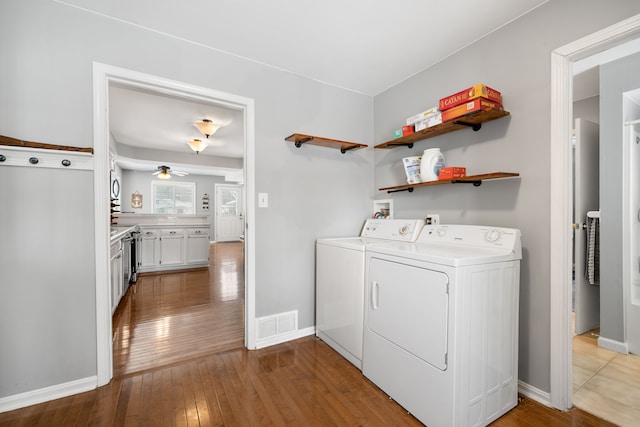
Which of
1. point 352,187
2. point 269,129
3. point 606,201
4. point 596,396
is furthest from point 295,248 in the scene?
point 606,201

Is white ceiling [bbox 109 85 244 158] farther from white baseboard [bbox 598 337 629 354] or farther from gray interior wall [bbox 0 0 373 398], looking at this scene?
white baseboard [bbox 598 337 629 354]

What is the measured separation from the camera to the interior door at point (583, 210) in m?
2.51

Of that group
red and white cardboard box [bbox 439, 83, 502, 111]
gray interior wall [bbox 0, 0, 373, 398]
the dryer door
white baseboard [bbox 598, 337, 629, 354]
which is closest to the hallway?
gray interior wall [bbox 0, 0, 373, 398]

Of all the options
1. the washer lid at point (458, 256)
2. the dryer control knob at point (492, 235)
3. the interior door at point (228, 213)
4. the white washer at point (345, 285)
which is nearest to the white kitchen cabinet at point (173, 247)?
the white washer at point (345, 285)

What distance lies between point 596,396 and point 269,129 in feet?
9.29

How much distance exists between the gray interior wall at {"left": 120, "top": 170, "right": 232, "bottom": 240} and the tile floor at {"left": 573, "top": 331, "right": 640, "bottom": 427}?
26.3ft

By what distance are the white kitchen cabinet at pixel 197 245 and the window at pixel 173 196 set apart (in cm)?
438

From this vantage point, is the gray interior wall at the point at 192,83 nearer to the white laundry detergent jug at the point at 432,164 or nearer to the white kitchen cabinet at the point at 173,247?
the white laundry detergent jug at the point at 432,164

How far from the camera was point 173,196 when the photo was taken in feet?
29.9

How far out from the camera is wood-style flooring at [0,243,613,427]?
1.48 metres

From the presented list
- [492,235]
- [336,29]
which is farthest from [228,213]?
[492,235]

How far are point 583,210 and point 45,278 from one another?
4167mm

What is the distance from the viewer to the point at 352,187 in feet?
9.23

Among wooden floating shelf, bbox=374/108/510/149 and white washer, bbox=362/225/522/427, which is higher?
wooden floating shelf, bbox=374/108/510/149
